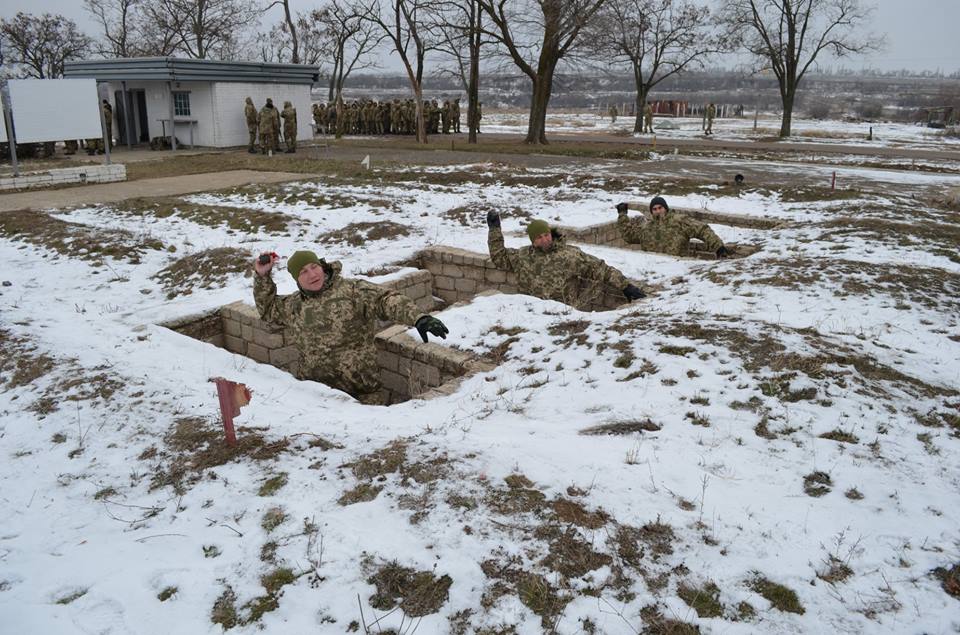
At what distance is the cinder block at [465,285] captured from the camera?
8.38 metres

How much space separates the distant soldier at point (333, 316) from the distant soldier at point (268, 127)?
17.5m

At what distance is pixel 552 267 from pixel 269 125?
677 inches

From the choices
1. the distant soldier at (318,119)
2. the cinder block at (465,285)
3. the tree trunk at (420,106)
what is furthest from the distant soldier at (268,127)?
the cinder block at (465,285)

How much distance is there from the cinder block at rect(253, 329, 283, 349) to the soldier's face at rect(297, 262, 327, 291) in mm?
1322

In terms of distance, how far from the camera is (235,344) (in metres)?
6.68

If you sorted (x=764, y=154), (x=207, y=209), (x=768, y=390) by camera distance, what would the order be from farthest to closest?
1. (x=764, y=154)
2. (x=207, y=209)
3. (x=768, y=390)

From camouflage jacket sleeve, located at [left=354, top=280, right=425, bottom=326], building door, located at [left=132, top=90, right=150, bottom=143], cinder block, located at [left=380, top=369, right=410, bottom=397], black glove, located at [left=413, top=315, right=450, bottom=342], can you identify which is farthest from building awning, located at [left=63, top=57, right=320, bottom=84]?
black glove, located at [left=413, top=315, right=450, bottom=342]

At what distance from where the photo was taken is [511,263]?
23.1ft

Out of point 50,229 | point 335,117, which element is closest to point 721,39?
point 335,117

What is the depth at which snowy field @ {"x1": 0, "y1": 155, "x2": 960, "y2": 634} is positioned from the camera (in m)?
2.53

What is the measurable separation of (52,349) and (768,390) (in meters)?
5.47

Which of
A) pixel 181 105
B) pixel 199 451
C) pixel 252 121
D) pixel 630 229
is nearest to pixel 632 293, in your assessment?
pixel 630 229

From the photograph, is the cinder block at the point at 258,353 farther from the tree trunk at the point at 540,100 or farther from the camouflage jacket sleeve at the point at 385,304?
the tree trunk at the point at 540,100

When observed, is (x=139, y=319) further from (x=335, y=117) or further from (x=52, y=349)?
(x=335, y=117)
